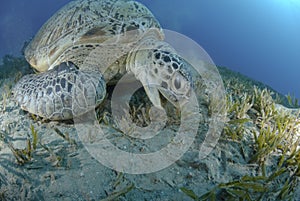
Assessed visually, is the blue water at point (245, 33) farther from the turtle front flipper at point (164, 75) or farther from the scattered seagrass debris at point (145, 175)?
the scattered seagrass debris at point (145, 175)

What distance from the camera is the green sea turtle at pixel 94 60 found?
2.15 m

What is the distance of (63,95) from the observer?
2113mm

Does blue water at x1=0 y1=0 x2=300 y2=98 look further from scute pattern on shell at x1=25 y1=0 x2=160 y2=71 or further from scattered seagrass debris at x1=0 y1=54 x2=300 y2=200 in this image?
scattered seagrass debris at x1=0 y1=54 x2=300 y2=200

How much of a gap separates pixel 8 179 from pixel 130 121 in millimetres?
979

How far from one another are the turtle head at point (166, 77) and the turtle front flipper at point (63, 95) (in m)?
0.43

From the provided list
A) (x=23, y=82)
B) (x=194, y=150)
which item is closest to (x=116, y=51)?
(x=23, y=82)

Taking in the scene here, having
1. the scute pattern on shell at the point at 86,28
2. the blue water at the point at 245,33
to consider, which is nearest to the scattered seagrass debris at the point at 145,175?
the scute pattern on shell at the point at 86,28

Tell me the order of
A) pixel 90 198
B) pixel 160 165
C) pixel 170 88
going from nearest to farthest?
pixel 90 198 < pixel 160 165 < pixel 170 88

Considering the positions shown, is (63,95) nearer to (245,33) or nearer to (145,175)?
A: (145,175)

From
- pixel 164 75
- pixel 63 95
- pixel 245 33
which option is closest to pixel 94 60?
pixel 63 95

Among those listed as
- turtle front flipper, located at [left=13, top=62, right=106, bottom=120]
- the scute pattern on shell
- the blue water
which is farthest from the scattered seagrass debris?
the blue water

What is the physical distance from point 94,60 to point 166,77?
845 millimetres

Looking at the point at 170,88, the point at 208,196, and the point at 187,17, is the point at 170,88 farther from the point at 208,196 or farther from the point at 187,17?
the point at 187,17

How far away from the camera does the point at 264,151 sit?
1975 mm
